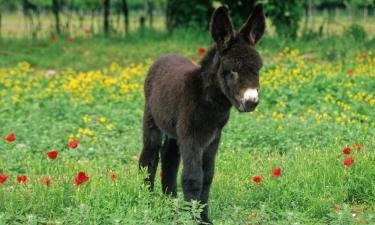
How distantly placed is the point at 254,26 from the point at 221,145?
128 inches

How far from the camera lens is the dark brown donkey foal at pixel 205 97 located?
4.88 meters

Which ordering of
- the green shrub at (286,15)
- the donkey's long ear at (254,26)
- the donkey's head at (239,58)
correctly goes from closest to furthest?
the donkey's head at (239,58) → the donkey's long ear at (254,26) → the green shrub at (286,15)

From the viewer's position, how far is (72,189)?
5.76 meters

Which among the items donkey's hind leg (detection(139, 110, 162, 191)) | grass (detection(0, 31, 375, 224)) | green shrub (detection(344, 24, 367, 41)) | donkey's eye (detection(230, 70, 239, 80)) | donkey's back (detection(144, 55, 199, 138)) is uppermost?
donkey's eye (detection(230, 70, 239, 80))

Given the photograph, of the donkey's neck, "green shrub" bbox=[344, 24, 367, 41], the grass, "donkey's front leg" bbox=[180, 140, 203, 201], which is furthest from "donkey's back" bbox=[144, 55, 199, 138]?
"green shrub" bbox=[344, 24, 367, 41]

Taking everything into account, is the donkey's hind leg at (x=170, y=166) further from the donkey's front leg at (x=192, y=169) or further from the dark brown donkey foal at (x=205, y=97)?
the donkey's front leg at (x=192, y=169)

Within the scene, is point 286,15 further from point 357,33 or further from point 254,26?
point 254,26

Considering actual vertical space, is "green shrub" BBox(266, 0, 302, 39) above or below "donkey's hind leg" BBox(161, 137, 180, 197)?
above

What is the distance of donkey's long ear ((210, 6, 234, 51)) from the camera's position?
198 inches

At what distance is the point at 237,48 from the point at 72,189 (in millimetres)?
2138

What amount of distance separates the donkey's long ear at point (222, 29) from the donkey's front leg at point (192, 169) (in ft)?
3.00

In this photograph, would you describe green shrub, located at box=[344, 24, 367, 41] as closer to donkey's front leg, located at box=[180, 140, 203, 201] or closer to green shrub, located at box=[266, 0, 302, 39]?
green shrub, located at box=[266, 0, 302, 39]

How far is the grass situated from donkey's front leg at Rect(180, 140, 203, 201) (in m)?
0.17

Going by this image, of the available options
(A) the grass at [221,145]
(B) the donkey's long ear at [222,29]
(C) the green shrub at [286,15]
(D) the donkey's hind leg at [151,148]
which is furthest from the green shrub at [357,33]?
(B) the donkey's long ear at [222,29]
